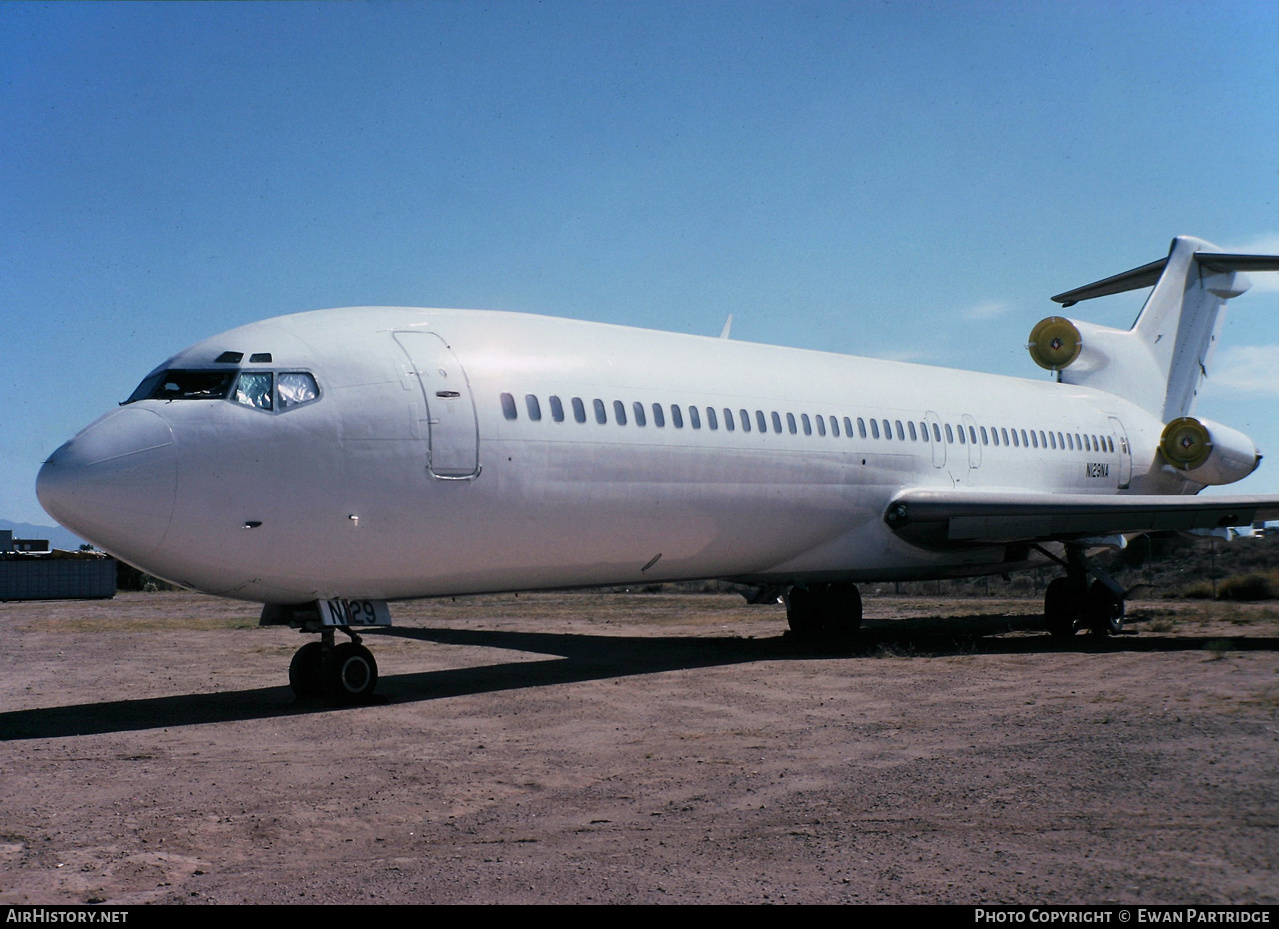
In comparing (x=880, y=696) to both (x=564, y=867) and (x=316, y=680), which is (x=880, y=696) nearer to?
(x=316, y=680)

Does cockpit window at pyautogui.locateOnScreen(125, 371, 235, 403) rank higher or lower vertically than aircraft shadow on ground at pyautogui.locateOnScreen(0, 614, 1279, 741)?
higher

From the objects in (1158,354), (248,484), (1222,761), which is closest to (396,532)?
(248,484)

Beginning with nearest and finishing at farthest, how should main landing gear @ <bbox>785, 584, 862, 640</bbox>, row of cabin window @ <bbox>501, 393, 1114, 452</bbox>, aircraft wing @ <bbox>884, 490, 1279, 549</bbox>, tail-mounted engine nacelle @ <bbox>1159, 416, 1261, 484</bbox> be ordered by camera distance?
row of cabin window @ <bbox>501, 393, 1114, 452</bbox> → aircraft wing @ <bbox>884, 490, 1279, 549</bbox> → main landing gear @ <bbox>785, 584, 862, 640</bbox> → tail-mounted engine nacelle @ <bbox>1159, 416, 1261, 484</bbox>

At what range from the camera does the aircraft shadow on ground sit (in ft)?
34.3

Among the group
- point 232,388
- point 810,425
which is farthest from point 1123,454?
point 232,388

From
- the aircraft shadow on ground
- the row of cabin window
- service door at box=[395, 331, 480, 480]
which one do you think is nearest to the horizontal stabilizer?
the row of cabin window

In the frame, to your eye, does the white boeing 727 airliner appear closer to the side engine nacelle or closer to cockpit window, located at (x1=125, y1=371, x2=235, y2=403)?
cockpit window, located at (x1=125, y1=371, x2=235, y2=403)

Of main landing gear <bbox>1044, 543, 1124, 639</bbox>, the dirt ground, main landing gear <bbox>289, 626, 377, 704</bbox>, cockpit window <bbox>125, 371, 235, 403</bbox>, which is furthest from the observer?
main landing gear <bbox>1044, 543, 1124, 639</bbox>

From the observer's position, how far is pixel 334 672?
11.0 m

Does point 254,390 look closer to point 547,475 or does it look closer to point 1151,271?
point 547,475

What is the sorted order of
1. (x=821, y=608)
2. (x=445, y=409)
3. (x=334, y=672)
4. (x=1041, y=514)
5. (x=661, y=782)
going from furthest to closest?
(x=821, y=608) → (x=1041, y=514) → (x=445, y=409) → (x=334, y=672) → (x=661, y=782)

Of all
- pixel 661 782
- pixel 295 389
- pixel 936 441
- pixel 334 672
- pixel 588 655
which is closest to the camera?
pixel 661 782

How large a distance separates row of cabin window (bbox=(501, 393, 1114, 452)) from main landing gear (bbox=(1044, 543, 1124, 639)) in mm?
2844

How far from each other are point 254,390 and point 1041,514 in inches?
479
